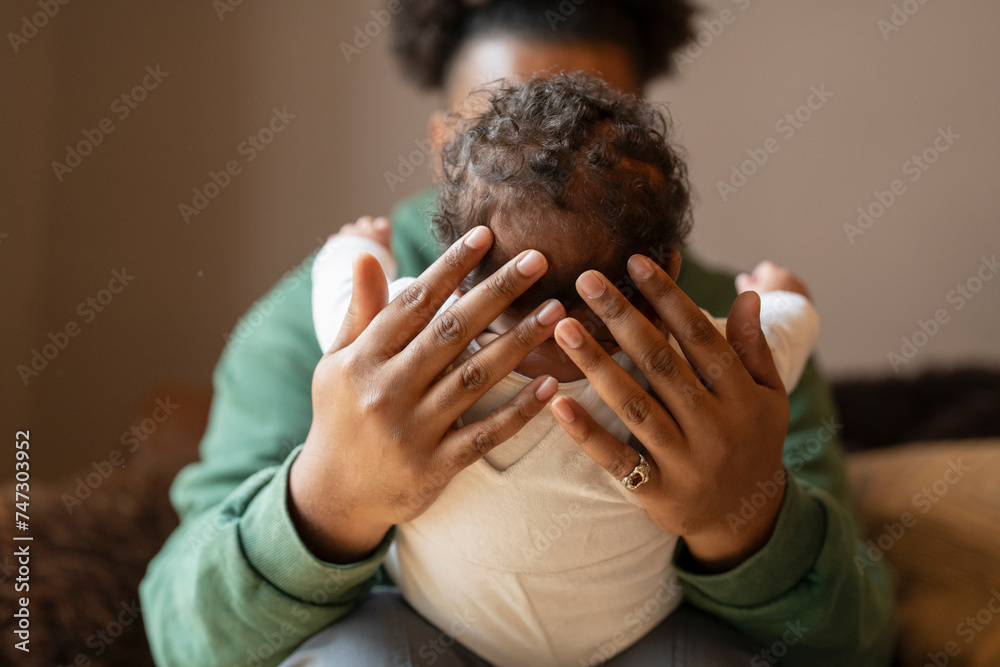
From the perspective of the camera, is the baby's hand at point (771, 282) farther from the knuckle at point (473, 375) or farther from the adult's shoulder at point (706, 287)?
the knuckle at point (473, 375)

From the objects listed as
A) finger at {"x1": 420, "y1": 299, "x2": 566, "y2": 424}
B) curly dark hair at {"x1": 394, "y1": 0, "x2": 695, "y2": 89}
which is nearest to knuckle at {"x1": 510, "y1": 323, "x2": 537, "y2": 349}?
finger at {"x1": 420, "y1": 299, "x2": 566, "y2": 424}

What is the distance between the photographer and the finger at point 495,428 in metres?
0.57

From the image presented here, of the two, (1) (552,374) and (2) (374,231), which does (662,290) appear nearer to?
(1) (552,374)

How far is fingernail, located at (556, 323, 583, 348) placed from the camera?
54 cm

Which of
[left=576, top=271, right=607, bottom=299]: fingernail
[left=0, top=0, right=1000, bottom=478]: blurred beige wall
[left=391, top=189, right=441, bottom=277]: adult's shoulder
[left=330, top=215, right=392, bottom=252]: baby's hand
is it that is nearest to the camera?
[left=576, top=271, right=607, bottom=299]: fingernail

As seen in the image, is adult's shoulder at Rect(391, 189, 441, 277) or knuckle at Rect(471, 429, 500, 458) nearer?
knuckle at Rect(471, 429, 500, 458)

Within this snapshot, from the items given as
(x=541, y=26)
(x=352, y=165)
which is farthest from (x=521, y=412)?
(x=352, y=165)

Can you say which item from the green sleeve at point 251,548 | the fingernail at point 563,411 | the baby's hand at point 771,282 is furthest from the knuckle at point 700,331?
the green sleeve at point 251,548

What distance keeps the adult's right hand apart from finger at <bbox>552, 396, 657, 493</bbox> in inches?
0.8

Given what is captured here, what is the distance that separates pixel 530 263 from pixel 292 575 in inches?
13.7

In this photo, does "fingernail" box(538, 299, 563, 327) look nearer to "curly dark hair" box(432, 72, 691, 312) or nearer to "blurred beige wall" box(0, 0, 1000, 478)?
"curly dark hair" box(432, 72, 691, 312)

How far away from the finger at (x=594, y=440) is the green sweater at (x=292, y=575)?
0.14 meters

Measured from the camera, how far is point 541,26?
3.25ft

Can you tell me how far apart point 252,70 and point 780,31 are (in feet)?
3.66
